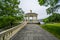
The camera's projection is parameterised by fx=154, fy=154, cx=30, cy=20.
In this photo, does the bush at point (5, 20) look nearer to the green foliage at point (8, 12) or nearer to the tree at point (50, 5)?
the green foliage at point (8, 12)

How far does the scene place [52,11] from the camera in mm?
26625

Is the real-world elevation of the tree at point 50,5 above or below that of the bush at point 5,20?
above

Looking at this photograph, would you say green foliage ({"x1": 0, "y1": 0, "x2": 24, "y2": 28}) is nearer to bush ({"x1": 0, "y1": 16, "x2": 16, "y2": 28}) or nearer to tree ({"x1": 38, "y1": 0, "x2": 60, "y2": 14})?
bush ({"x1": 0, "y1": 16, "x2": 16, "y2": 28})

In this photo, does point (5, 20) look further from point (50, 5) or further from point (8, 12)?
point (50, 5)

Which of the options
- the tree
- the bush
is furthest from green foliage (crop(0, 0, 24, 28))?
the tree

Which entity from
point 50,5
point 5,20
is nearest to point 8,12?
point 5,20

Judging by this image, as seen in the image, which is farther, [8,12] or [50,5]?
[8,12]

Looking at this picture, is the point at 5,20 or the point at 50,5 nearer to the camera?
the point at 50,5

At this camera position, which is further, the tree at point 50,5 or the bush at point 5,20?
the bush at point 5,20

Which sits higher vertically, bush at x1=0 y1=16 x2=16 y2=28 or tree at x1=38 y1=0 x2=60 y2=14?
tree at x1=38 y1=0 x2=60 y2=14

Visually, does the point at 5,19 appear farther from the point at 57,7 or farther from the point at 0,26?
the point at 57,7

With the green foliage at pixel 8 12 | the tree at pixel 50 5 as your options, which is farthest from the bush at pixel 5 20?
the tree at pixel 50 5

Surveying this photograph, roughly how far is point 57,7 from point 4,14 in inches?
659

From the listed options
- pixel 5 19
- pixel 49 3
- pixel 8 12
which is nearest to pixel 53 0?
pixel 49 3
